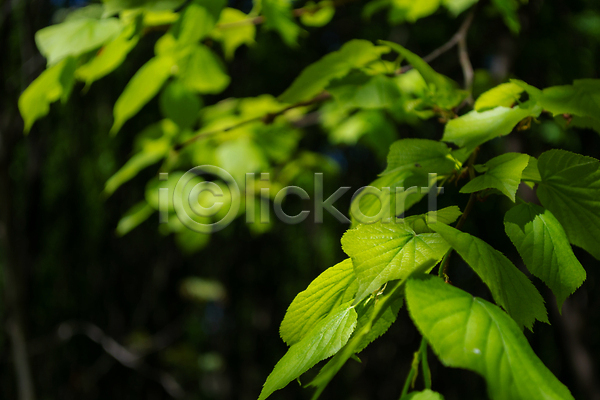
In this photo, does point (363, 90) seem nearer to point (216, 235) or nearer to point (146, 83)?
point (146, 83)

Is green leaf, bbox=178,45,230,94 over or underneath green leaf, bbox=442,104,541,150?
underneath

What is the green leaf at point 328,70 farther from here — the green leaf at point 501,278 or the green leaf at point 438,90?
the green leaf at point 501,278

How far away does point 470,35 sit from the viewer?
1893 mm

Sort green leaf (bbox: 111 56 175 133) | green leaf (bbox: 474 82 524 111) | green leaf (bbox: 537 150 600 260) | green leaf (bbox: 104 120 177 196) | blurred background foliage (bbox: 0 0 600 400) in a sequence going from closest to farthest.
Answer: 1. green leaf (bbox: 537 150 600 260)
2. green leaf (bbox: 474 82 524 111)
3. green leaf (bbox: 111 56 175 133)
4. green leaf (bbox: 104 120 177 196)
5. blurred background foliage (bbox: 0 0 600 400)

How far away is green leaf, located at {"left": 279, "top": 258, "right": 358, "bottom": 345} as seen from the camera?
1.03 ft

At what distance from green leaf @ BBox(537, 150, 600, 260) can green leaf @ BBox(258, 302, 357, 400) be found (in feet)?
0.67

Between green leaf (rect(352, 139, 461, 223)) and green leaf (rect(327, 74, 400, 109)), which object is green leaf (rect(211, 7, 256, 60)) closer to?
green leaf (rect(327, 74, 400, 109))

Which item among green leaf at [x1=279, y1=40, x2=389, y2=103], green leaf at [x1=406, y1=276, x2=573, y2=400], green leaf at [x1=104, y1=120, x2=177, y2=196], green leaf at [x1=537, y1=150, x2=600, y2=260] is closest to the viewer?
green leaf at [x1=406, y1=276, x2=573, y2=400]

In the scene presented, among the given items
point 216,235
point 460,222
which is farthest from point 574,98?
point 216,235

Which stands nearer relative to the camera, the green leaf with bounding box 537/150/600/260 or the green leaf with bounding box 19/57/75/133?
the green leaf with bounding box 537/150/600/260

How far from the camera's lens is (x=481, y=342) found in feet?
0.75

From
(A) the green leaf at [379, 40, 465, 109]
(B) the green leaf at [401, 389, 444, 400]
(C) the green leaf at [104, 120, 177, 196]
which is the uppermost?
(A) the green leaf at [379, 40, 465, 109]

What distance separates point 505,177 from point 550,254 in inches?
2.6

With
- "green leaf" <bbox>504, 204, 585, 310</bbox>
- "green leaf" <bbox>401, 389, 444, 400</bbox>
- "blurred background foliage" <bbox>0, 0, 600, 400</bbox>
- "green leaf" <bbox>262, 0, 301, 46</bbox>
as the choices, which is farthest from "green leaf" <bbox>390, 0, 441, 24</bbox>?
"green leaf" <bbox>401, 389, 444, 400</bbox>
